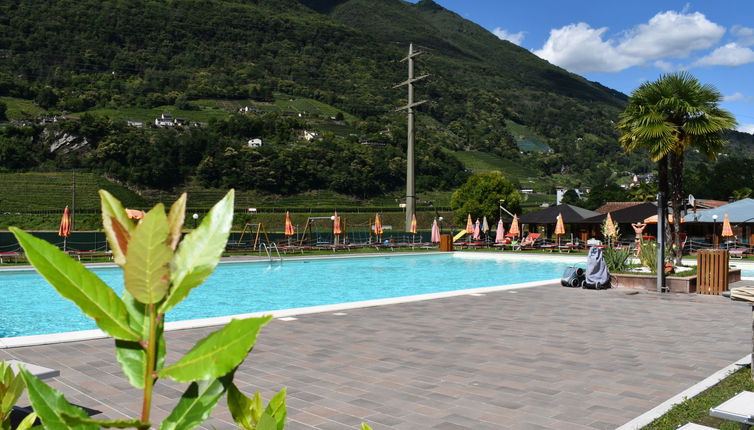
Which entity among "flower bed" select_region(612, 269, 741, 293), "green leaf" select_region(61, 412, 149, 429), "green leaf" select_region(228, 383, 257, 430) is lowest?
"flower bed" select_region(612, 269, 741, 293)

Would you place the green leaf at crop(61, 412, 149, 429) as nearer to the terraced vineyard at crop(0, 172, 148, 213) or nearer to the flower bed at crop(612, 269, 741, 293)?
the flower bed at crop(612, 269, 741, 293)

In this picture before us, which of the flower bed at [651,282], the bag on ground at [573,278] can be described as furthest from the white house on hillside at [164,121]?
the flower bed at [651,282]

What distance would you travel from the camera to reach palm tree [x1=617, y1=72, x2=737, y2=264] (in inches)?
608

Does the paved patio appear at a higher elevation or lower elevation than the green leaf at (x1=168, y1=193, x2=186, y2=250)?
lower

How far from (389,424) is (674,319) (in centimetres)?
681

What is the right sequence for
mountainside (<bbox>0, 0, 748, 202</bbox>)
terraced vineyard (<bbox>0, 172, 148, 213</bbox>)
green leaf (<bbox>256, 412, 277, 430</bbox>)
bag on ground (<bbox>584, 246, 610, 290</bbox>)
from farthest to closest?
mountainside (<bbox>0, 0, 748, 202</bbox>)
terraced vineyard (<bbox>0, 172, 148, 213</bbox>)
bag on ground (<bbox>584, 246, 610, 290</bbox>)
green leaf (<bbox>256, 412, 277, 430</bbox>)

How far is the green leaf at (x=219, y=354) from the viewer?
23.5 inches

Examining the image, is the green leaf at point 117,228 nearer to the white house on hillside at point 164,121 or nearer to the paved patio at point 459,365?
the paved patio at point 459,365

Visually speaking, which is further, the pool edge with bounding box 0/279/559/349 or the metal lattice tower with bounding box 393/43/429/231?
the metal lattice tower with bounding box 393/43/429/231

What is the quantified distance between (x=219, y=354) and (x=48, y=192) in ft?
270

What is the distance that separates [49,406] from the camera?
2.05 feet

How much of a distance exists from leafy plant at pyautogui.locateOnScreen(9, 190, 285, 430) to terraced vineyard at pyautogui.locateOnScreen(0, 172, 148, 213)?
70.2 m

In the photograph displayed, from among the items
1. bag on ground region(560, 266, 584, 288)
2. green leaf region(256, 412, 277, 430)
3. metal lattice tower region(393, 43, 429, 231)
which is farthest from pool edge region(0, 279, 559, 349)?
metal lattice tower region(393, 43, 429, 231)

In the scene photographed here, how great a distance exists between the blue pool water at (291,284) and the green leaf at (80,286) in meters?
7.78
